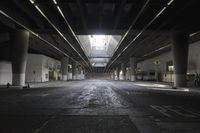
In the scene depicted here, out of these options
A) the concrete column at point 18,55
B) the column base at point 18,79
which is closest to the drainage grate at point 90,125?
the concrete column at point 18,55

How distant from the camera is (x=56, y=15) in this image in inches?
1310

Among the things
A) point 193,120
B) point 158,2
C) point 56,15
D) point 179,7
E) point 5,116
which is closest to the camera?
point 193,120

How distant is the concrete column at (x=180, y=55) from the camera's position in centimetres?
3791

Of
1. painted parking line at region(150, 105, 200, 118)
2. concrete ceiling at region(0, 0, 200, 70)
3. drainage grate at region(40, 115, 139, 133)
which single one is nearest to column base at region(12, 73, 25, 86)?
concrete ceiling at region(0, 0, 200, 70)

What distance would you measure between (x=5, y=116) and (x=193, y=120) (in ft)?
25.1

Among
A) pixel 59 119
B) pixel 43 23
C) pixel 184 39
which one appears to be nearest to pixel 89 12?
pixel 43 23

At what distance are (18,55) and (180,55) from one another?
2238 cm

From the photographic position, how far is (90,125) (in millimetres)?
9289

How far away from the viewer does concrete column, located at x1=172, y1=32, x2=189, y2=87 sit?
124 feet

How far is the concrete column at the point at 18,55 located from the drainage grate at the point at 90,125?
27677 mm

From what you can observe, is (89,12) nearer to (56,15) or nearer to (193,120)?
(56,15)

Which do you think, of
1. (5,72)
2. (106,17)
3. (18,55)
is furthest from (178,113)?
(5,72)

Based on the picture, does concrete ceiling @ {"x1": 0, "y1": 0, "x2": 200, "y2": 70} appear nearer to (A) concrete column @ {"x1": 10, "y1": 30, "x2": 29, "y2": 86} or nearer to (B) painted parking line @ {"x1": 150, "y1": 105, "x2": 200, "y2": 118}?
(A) concrete column @ {"x1": 10, "y1": 30, "x2": 29, "y2": 86}

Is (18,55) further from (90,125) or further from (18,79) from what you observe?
(90,125)
